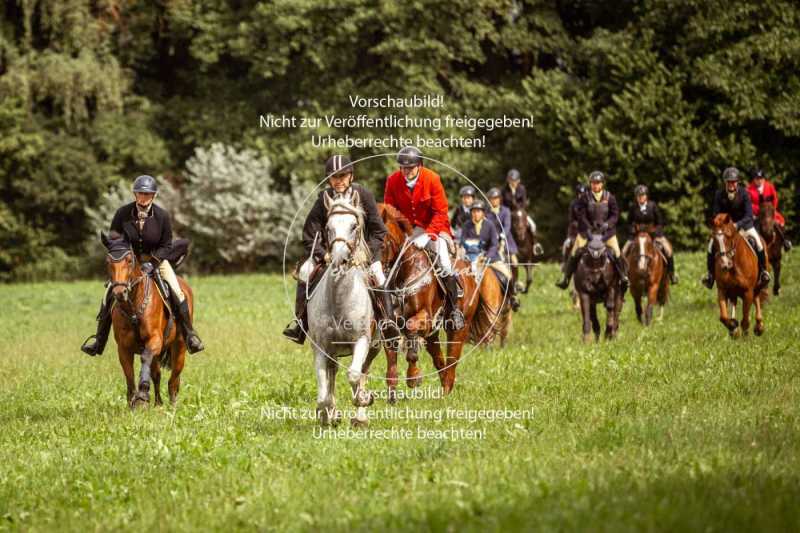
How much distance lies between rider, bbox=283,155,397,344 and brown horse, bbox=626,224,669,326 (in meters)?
11.7

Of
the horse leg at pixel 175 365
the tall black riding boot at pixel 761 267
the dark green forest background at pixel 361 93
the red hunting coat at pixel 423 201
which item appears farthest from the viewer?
the dark green forest background at pixel 361 93

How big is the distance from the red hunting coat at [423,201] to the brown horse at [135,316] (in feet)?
10.00

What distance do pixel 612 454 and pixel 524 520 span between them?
213cm

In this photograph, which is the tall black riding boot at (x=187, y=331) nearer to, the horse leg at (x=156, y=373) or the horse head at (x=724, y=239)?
the horse leg at (x=156, y=373)

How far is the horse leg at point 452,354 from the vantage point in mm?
13859

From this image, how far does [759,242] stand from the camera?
744 inches

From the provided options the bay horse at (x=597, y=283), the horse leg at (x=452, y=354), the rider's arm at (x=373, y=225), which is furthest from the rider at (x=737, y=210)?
the rider's arm at (x=373, y=225)

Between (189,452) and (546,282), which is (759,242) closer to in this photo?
(189,452)

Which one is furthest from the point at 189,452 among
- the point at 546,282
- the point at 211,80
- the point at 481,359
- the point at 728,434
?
the point at 211,80

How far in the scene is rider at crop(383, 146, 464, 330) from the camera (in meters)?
13.1

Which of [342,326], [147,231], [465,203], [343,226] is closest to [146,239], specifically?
[147,231]

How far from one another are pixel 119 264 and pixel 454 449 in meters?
4.92

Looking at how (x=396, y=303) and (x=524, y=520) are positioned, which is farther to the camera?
(x=396, y=303)

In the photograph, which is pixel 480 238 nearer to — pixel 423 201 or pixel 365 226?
pixel 423 201
